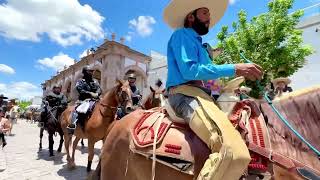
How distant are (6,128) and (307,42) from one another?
19.5m

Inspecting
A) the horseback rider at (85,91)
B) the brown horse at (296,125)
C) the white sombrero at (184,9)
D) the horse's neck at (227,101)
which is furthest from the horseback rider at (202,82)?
the horseback rider at (85,91)

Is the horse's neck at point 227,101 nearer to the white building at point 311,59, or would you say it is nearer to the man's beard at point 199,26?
the man's beard at point 199,26

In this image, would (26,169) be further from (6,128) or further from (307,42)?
(307,42)

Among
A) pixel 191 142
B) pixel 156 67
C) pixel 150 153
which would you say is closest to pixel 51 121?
pixel 150 153

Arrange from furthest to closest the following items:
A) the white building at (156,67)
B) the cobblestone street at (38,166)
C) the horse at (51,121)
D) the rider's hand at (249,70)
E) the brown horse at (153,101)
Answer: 1. the white building at (156,67)
2. the horse at (51,121)
3. the brown horse at (153,101)
4. the cobblestone street at (38,166)
5. the rider's hand at (249,70)

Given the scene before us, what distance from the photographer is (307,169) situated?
252 cm

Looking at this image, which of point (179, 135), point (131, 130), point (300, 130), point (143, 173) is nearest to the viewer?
point (300, 130)

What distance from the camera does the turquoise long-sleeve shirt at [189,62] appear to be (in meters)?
2.86

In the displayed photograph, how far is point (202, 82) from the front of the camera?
340 centimetres

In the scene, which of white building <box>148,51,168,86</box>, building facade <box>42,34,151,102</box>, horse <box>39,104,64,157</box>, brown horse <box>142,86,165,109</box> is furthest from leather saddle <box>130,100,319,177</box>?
building facade <box>42,34,151,102</box>

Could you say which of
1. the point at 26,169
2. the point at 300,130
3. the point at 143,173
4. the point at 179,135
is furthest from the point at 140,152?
the point at 26,169

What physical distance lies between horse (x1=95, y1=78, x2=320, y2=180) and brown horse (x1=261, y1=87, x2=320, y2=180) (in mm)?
42

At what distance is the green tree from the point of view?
17484 mm

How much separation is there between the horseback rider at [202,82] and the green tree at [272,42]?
1406cm
